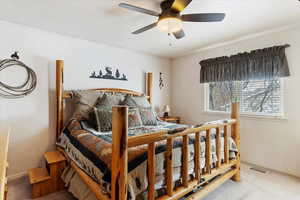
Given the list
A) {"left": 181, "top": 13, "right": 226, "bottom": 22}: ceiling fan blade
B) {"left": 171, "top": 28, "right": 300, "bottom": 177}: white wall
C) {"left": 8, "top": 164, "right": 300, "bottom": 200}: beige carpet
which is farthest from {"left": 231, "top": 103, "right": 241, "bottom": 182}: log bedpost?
{"left": 181, "top": 13, "right": 226, "bottom": 22}: ceiling fan blade

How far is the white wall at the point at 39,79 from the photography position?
2.28m

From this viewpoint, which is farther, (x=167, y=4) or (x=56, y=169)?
(x=56, y=169)

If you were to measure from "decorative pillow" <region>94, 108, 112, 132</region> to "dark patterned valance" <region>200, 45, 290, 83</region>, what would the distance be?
7.27 ft

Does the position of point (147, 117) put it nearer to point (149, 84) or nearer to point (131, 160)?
point (149, 84)

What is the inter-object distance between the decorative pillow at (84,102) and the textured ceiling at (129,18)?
3.28ft

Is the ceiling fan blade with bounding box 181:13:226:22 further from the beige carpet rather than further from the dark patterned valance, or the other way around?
the beige carpet

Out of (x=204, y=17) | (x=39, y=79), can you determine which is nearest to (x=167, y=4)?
(x=204, y=17)

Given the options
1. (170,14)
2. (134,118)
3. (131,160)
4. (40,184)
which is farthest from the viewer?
(134,118)

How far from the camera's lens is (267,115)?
8.66 feet

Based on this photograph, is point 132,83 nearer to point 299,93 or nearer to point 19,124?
point 19,124

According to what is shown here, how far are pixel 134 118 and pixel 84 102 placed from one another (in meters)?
0.86

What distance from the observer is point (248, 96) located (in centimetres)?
290

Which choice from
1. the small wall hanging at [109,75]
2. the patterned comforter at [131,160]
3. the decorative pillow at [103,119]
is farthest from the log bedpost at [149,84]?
the patterned comforter at [131,160]

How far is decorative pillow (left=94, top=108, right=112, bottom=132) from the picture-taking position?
2197mm
